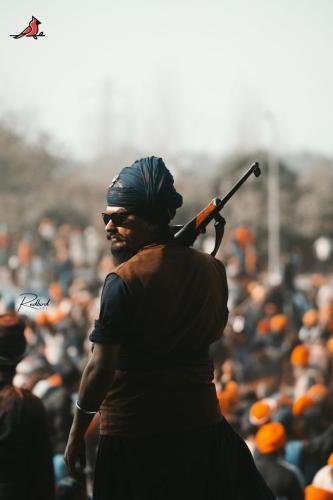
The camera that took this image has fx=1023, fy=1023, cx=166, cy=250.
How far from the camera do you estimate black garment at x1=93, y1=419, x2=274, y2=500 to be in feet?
10.7

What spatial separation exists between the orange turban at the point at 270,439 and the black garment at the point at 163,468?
259cm

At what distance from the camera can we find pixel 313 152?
49062 millimetres

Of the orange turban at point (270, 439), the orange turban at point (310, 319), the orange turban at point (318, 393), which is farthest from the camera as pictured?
the orange turban at point (310, 319)

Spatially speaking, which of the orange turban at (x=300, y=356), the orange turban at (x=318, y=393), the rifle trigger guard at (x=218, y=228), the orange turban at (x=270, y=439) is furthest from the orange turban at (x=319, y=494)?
the orange turban at (x=300, y=356)

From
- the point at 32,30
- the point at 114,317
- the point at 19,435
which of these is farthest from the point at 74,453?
the point at 32,30

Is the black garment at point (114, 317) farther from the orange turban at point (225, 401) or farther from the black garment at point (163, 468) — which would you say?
the orange turban at point (225, 401)

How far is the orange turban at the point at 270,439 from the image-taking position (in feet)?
19.5

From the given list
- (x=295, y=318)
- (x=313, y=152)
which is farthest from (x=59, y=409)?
(x=313, y=152)

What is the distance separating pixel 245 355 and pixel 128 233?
32.9 ft

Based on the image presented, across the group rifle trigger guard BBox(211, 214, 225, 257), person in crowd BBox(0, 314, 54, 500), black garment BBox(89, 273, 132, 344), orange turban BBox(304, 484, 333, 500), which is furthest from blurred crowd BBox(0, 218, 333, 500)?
black garment BBox(89, 273, 132, 344)

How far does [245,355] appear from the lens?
43.5 ft

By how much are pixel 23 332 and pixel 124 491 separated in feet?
3.11

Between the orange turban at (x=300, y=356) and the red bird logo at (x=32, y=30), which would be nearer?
the red bird logo at (x=32, y=30)

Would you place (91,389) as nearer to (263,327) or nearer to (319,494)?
(319,494)
